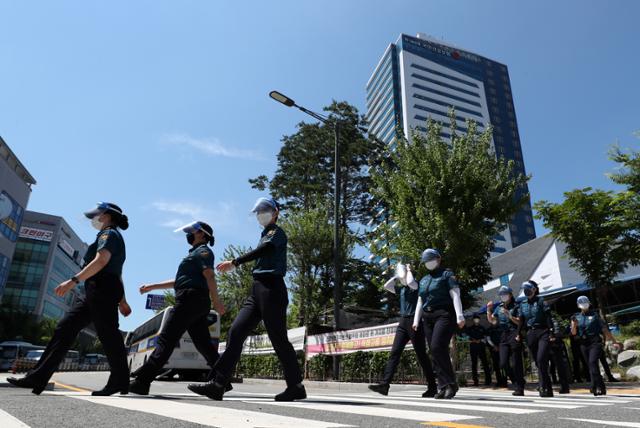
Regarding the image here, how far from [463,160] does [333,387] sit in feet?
28.1

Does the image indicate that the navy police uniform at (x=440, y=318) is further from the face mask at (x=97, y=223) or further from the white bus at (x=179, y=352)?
the white bus at (x=179, y=352)

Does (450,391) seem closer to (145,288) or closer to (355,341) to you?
(145,288)

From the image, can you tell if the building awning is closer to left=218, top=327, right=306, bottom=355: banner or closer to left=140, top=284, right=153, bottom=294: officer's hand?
left=218, top=327, right=306, bottom=355: banner

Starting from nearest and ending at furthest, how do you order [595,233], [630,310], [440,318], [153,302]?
[440,318] < [595,233] < [630,310] < [153,302]

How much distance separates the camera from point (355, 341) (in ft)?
46.1

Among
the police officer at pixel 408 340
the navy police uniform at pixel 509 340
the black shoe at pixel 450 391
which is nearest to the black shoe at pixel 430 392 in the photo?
the police officer at pixel 408 340

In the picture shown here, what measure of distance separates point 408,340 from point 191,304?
3154 millimetres

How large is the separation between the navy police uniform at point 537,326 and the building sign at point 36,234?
284ft

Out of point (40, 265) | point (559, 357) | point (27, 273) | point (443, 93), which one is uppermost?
point (443, 93)

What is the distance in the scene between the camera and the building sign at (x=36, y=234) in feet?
248

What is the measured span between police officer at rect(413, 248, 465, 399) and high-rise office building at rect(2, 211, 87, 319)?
76665 mm

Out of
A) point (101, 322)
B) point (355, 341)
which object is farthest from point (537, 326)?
point (355, 341)

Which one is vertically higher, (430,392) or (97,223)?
(97,223)

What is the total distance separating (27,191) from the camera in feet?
204
